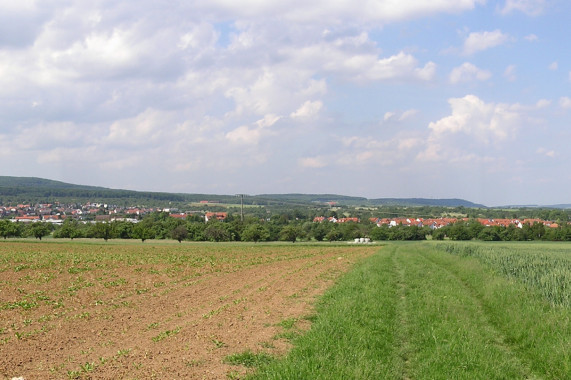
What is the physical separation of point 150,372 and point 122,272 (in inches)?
834

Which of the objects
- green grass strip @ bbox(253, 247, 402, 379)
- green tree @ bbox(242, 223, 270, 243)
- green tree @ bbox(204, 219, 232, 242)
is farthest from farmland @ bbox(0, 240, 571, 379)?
green tree @ bbox(242, 223, 270, 243)

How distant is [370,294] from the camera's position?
1572 centimetres

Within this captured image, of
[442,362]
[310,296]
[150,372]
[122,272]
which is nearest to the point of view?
[150,372]

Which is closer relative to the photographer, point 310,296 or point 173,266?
point 310,296

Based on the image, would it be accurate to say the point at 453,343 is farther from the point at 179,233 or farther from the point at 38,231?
the point at 38,231

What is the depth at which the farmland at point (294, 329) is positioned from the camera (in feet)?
28.5

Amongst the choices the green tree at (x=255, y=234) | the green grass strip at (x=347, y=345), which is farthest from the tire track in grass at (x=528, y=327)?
the green tree at (x=255, y=234)

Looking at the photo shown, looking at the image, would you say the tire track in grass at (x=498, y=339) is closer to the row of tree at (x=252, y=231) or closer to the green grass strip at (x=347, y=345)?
the green grass strip at (x=347, y=345)

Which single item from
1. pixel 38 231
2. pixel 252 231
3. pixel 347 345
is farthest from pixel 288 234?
pixel 347 345

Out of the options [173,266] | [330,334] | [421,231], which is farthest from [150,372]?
[421,231]

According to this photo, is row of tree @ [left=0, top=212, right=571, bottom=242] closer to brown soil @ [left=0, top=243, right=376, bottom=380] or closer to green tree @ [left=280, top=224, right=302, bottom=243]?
green tree @ [left=280, top=224, right=302, bottom=243]

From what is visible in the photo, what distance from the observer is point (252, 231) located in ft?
314

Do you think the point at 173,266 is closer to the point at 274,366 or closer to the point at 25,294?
the point at 25,294

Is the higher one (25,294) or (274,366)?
(274,366)
